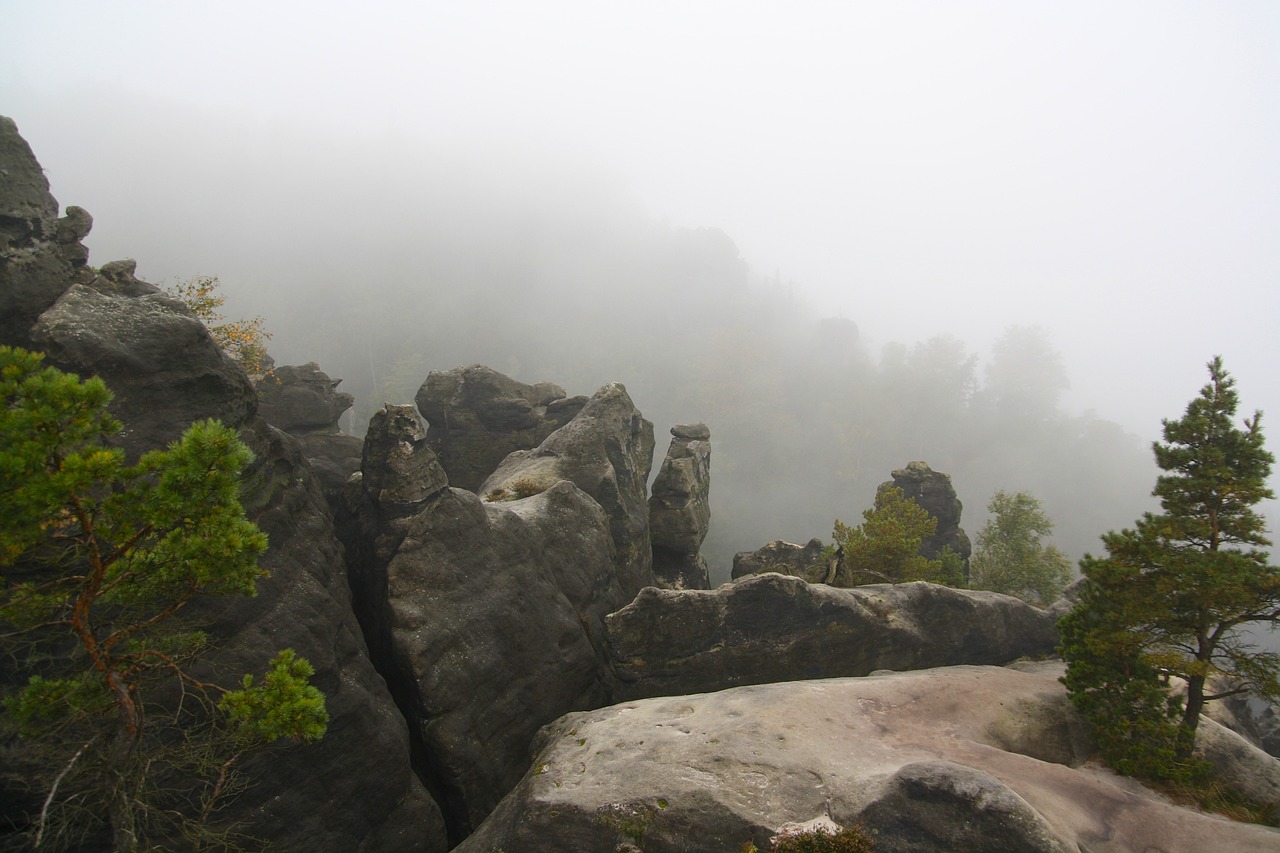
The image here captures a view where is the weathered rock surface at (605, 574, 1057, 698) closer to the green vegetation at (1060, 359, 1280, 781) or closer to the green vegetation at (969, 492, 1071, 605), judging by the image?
the green vegetation at (1060, 359, 1280, 781)

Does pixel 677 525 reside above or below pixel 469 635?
below

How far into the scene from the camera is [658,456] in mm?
96375

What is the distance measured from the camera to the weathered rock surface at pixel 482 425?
38625 millimetres

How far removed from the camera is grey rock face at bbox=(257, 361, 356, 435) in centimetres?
3694

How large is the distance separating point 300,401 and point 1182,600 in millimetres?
41736

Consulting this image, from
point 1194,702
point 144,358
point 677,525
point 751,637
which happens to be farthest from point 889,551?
point 144,358

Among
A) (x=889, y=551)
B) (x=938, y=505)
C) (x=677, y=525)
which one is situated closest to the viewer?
(x=889, y=551)

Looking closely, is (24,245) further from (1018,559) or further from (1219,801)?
(1018,559)

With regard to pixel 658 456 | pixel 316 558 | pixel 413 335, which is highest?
pixel 316 558

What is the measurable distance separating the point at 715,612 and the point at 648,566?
430 inches

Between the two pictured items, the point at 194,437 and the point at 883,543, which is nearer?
the point at 194,437

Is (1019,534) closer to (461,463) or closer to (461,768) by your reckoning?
(461,463)

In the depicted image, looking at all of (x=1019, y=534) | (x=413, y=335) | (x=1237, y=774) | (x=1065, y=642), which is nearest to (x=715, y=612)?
(x=1065, y=642)

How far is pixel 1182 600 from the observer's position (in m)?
15.6
